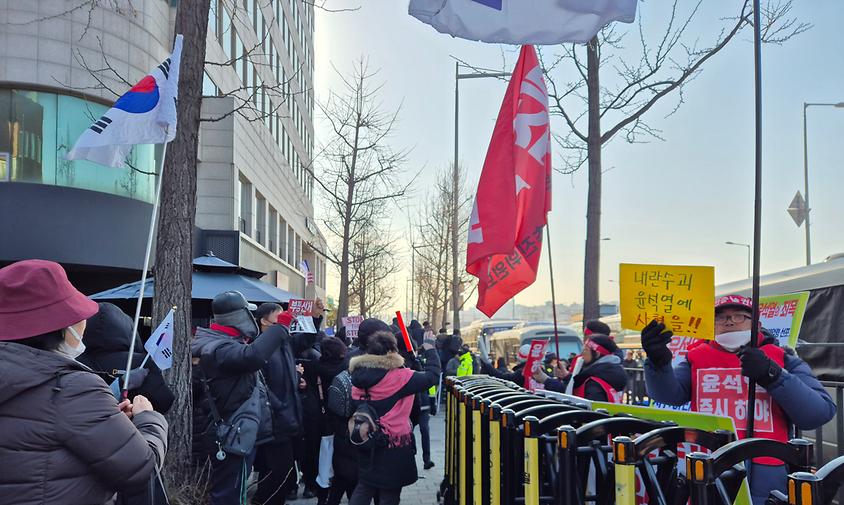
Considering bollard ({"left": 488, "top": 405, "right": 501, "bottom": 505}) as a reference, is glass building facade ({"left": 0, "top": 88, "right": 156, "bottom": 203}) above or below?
above

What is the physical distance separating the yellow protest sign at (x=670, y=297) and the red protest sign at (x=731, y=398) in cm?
57

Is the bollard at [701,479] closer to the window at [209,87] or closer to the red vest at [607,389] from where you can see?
the red vest at [607,389]

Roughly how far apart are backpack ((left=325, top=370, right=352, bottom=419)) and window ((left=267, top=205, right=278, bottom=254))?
28442 mm

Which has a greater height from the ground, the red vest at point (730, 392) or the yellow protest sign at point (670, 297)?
the yellow protest sign at point (670, 297)

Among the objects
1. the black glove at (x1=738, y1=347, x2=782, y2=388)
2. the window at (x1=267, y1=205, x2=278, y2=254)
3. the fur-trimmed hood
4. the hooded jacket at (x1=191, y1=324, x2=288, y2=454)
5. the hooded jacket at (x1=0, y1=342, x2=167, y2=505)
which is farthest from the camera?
the window at (x1=267, y1=205, x2=278, y2=254)

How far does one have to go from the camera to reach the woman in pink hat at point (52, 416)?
94.8 inches

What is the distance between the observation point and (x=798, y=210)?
2181cm

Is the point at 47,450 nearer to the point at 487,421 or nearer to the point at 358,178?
the point at 487,421

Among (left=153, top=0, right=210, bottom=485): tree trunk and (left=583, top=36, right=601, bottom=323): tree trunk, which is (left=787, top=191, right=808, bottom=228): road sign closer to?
(left=583, top=36, right=601, bottom=323): tree trunk

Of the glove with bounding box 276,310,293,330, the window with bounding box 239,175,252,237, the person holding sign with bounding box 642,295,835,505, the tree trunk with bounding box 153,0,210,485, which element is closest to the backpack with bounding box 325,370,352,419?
the glove with bounding box 276,310,293,330

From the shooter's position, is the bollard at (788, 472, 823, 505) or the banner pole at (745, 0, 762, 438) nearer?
the bollard at (788, 472, 823, 505)

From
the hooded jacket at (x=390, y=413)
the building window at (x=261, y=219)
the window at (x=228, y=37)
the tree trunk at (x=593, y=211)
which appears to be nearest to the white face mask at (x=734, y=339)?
the hooded jacket at (x=390, y=413)

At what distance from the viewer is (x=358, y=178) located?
66.5 ft

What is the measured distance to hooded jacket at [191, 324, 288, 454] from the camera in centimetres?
506
